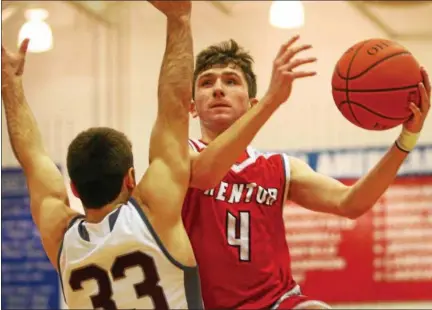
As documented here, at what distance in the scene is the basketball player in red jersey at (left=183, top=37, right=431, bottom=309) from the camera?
360cm

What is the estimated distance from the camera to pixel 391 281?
7957 mm

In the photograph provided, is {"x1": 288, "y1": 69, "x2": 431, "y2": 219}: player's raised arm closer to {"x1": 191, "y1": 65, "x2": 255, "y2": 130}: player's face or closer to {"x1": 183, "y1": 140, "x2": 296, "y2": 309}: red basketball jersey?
{"x1": 183, "y1": 140, "x2": 296, "y2": 309}: red basketball jersey

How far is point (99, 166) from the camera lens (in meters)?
3.12

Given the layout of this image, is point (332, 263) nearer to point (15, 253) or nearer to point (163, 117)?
point (15, 253)

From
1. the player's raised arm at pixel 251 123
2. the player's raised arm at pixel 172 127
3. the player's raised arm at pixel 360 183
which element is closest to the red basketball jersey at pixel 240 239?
the player's raised arm at pixel 360 183

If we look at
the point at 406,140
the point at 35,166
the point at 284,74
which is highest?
the point at 284,74

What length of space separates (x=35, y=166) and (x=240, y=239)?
89cm

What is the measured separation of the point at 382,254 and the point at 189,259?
517cm

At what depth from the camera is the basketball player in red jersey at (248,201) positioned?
11.8 ft

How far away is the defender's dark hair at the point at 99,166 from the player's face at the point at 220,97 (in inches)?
27.9

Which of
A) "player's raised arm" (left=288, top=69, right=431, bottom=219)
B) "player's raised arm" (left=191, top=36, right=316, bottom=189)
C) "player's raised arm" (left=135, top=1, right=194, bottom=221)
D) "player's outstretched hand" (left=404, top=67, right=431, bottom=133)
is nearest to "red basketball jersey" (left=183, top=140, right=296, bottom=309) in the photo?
"player's raised arm" (left=288, top=69, right=431, bottom=219)

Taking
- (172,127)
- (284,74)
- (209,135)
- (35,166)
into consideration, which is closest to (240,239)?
(209,135)

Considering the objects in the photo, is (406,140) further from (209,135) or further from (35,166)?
(35,166)

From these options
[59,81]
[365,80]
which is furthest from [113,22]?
[365,80]
